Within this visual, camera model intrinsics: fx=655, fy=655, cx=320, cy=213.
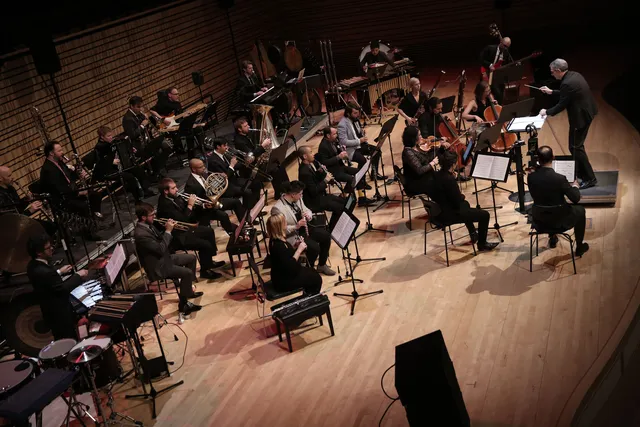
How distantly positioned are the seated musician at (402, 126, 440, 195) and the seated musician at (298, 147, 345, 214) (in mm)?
991

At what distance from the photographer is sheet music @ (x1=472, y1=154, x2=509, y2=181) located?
7.81m

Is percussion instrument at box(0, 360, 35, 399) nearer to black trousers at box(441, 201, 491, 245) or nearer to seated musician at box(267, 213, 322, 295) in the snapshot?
seated musician at box(267, 213, 322, 295)

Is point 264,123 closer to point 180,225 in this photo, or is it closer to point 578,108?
point 180,225

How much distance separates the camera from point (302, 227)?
26.5ft

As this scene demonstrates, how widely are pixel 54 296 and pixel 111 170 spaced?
3.13 m

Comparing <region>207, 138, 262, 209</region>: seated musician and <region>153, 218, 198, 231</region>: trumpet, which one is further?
<region>207, 138, 262, 209</region>: seated musician

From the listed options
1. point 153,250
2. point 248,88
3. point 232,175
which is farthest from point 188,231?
point 248,88

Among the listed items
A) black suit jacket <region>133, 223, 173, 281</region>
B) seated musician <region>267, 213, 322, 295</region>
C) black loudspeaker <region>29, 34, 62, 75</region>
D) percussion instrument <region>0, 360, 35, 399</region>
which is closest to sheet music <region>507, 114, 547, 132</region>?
seated musician <region>267, 213, 322, 295</region>

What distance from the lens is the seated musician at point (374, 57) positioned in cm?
1346

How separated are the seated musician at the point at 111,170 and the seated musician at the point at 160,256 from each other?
1.35 meters

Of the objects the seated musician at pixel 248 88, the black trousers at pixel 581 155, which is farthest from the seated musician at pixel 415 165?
the seated musician at pixel 248 88

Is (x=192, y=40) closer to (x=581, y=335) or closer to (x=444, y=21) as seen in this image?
(x=444, y=21)

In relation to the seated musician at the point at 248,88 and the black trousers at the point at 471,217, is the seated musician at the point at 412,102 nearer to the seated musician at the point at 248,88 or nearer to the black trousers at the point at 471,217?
the black trousers at the point at 471,217

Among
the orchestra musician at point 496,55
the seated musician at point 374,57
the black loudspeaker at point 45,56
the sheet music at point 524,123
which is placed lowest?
the sheet music at point 524,123
